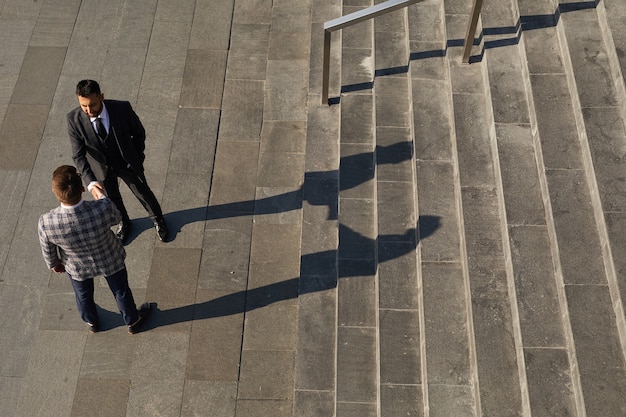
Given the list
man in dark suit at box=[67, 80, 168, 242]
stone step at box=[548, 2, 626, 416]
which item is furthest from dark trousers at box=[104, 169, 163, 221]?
stone step at box=[548, 2, 626, 416]

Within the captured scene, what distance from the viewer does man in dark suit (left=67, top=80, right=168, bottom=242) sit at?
17.8 feet

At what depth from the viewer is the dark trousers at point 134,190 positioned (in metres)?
6.04

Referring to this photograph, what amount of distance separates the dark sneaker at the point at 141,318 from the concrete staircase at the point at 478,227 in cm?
136

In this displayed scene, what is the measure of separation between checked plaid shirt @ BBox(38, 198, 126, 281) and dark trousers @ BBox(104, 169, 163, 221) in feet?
2.60

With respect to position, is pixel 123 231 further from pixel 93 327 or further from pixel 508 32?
pixel 508 32

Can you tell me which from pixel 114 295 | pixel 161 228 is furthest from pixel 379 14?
pixel 114 295

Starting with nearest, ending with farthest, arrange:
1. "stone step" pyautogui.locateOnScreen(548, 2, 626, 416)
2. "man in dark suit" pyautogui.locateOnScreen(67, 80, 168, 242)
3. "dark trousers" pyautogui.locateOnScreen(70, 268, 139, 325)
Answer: "stone step" pyautogui.locateOnScreen(548, 2, 626, 416) → "man in dark suit" pyautogui.locateOnScreen(67, 80, 168, 242) → "dark trousers" pyautogui.locateOnScreen(70, 268, 139, 325)

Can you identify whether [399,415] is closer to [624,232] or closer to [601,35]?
[624,232]

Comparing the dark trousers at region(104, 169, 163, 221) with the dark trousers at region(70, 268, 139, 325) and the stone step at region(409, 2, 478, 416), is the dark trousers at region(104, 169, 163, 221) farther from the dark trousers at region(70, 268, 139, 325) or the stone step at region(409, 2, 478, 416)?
the stone step at region(409, 2, 478, 416)

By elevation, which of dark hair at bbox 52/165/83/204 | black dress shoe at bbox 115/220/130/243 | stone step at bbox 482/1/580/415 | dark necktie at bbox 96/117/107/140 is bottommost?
black dress shoe at bbox 115/220/130/243

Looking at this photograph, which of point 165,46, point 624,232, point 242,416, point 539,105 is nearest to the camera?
point 624,232

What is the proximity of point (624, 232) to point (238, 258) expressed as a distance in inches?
130

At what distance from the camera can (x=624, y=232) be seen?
5102 mm

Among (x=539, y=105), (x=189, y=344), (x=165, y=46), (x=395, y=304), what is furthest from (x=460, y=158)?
(x=165, y=46)
